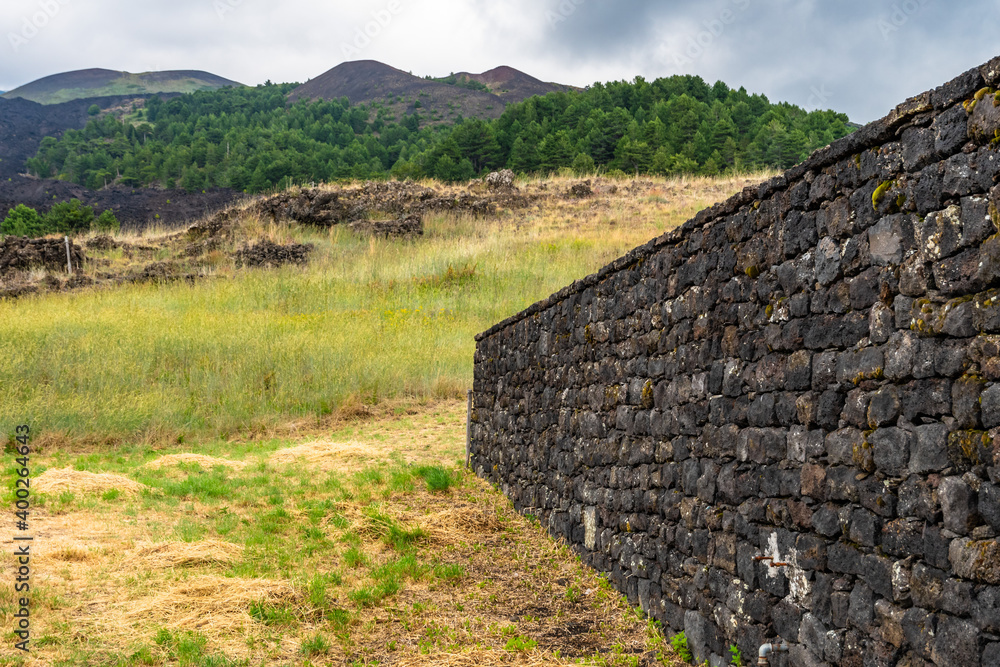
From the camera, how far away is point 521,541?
782 cm

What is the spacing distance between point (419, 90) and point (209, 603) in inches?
5503

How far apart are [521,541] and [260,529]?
113 inches

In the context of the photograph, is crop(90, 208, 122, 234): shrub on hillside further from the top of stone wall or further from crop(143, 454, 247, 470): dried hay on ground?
the top of stone wall

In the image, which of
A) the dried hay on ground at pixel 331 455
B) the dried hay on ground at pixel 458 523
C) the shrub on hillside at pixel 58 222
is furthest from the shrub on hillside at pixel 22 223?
the dried hay on ground at pixel 458 523

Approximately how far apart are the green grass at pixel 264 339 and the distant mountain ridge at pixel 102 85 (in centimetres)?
13160

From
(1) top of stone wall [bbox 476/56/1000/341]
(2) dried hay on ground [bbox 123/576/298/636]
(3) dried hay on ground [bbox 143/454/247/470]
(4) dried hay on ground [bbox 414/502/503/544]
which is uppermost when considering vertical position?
(1) top of stone wall [bbox 476/56/1000/341]

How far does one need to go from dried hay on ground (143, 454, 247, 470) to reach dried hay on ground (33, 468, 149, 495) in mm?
1277

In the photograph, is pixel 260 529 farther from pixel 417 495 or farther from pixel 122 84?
pixel 122 84

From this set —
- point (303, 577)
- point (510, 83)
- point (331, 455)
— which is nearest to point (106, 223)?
point (331, 455)

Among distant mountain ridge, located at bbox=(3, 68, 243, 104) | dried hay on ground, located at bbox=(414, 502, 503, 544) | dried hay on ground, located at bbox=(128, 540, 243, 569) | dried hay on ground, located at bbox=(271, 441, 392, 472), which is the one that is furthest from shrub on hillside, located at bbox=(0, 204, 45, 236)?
distant mountain ridge, located at bbox=(3, 68, 243, 104)

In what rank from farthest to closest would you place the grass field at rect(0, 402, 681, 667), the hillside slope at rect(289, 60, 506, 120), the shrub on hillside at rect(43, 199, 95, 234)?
the hillside slope at rect(289, 60, 506, 120) < the shrub on hillside at rect(43, 199, 95, 234) < the grass field at rect(0, 402, 681, 667)

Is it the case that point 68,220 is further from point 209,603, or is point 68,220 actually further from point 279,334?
point 209,603

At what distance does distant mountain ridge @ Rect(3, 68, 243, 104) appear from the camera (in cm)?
14425

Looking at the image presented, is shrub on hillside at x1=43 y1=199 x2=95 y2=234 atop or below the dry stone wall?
atop
